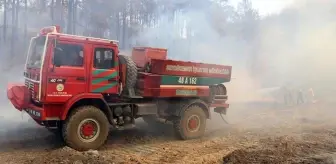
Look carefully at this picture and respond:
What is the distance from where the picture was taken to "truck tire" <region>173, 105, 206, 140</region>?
8.98m

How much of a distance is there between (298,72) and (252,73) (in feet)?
10.2

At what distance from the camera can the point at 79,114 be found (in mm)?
7242

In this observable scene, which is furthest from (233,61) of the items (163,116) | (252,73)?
(163,116)

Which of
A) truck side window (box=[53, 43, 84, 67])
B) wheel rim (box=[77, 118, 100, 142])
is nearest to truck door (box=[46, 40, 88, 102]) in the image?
truck side window (box=[53, 43, 84, 67])

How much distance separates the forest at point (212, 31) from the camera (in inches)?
949

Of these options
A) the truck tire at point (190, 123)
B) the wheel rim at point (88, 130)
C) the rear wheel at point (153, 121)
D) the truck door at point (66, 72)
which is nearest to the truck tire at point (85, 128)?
the wheel rim at point (88, 130)

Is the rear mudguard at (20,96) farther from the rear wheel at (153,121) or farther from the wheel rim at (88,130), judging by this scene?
the rear wheel at (153,121)

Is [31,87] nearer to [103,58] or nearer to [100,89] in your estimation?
[100,89]

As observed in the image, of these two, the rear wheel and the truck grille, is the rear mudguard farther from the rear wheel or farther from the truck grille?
the rear wheel

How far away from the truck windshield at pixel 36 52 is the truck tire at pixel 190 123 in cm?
365

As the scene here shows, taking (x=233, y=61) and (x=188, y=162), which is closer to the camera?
(x=188, y=162)

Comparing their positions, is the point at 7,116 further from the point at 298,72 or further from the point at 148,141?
the point at 298,72

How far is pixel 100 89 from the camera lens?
7691mm

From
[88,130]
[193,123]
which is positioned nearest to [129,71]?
[88,130]
